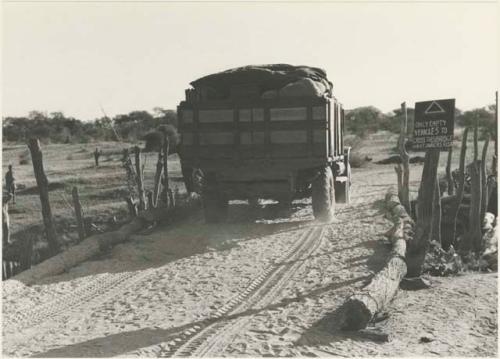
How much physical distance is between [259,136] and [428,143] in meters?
3.80

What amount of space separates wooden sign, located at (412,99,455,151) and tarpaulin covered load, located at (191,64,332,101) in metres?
3.24

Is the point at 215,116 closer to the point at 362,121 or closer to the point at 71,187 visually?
the point at 71,187

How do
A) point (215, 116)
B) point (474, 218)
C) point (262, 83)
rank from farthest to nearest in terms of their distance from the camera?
point (262, 83) < point (215, 116) < point (474, 218)

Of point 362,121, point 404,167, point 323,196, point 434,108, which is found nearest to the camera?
point 434,108

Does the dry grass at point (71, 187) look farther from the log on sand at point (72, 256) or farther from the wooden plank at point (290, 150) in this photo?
the wooden plank at point (290, 150)

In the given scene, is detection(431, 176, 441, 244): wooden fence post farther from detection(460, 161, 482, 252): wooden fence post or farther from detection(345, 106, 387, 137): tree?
detection(345, 106, 387, 137): tree

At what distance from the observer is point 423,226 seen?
8141 mm

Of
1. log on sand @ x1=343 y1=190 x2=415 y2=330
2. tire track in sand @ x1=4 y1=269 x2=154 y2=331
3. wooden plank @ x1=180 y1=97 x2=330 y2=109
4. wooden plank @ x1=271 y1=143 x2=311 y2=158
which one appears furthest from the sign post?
tire track in sand @ x1=4 y1=269 x2=154 y2=331

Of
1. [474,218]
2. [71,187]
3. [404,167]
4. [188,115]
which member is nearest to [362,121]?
[71,187]

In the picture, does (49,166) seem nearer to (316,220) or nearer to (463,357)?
(316,220)

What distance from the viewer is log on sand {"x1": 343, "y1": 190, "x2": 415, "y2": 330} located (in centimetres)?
550

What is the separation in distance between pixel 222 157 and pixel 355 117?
4000 centimetres

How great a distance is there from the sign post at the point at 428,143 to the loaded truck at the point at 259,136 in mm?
2559

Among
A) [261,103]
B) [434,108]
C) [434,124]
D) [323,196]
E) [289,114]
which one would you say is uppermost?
[261,103]
